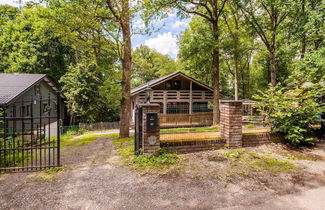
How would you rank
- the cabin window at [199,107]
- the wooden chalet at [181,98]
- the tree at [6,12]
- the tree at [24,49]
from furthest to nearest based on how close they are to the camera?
the tree at [6,12], the tree at [24,49], the cabin window at [199,107], the wooden chalet at [181,98]

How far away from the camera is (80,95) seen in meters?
17.5

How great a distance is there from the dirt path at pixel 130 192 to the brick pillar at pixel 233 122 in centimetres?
179

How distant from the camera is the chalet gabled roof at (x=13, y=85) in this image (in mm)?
9670

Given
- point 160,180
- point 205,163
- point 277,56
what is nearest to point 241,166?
point 205,163

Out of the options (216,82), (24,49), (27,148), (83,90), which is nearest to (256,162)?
(27,148)

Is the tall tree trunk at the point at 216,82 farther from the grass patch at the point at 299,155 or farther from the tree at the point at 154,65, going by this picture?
the tree at the point at 154,65

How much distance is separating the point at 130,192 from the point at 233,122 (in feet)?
12.0

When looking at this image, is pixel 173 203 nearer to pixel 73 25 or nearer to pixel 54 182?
pixel 54 182

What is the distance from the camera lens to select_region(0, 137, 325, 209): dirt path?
2805mm

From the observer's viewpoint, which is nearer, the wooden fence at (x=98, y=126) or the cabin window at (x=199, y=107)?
the wooden fence at (x=98, y=126)

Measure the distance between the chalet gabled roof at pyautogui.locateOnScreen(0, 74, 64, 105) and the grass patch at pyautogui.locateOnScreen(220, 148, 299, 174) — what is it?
11735mm

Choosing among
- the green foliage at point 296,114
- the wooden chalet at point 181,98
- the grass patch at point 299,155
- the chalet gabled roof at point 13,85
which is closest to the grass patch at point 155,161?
the grass patch at point 299,155

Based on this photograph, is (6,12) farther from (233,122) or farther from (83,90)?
(233,122)

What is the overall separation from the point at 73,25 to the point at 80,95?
35.9 feet
